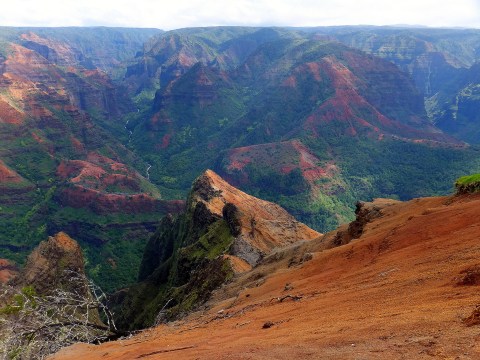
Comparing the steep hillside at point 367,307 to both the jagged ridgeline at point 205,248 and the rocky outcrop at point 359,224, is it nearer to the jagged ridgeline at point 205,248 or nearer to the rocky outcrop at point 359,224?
the rocky outcrop at point 359,224

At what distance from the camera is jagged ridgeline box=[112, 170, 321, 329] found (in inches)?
1693

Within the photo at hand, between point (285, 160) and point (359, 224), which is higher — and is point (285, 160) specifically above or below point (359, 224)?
below

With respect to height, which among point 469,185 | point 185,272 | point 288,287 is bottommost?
point 185,272

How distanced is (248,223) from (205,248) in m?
7.29

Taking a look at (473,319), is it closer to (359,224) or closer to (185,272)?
(359,224)

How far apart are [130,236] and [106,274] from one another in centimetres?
1662

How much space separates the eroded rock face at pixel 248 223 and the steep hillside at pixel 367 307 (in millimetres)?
22646

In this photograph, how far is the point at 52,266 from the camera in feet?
194

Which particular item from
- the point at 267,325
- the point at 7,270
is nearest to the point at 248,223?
the point at 267,325

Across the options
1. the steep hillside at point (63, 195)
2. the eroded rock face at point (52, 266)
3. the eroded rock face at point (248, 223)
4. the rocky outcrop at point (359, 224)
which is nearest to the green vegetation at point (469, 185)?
the rocky outcrop at point (359, 224)

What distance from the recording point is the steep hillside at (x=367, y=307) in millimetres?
11148

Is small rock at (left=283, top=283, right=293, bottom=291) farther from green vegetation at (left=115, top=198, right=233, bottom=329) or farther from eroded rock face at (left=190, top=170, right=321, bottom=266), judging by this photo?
eroded rock face at (left=190, top=170, right=321, bottom=266)

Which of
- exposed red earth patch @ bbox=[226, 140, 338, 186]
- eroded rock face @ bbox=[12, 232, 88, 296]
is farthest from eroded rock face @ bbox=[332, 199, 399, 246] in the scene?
exposed red earth patch @ bbox=[226, 140, 338, 186]

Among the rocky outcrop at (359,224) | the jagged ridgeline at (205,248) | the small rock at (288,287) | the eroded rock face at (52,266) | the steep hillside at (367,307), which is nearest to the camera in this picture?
the steep hillside at (367,307)
